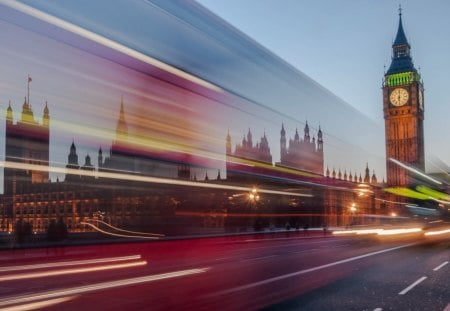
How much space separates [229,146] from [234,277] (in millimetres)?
3619

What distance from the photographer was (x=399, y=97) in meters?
113

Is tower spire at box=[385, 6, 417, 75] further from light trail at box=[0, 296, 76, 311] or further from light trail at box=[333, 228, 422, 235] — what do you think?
light trail at box=[0, 296, 76, 311]

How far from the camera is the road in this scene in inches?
343

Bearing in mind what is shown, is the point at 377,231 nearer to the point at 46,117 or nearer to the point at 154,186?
the point at 154,186

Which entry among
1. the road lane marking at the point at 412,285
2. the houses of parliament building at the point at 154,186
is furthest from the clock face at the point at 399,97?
the road lane marking at the point at 412,285

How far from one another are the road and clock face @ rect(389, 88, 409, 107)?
4040 inches

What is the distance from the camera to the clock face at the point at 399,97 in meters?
112

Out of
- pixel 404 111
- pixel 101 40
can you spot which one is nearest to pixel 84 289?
pixel 101 40

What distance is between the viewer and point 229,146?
420 inches

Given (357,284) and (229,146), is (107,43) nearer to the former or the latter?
(229,146)

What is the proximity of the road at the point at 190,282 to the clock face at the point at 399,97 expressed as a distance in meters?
103

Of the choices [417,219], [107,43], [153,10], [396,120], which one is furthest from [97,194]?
[396,120]

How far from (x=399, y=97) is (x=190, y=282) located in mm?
109647

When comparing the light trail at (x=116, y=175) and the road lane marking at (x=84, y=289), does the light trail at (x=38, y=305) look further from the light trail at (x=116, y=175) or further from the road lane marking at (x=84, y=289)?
the light trail at (x=116, y=175)
